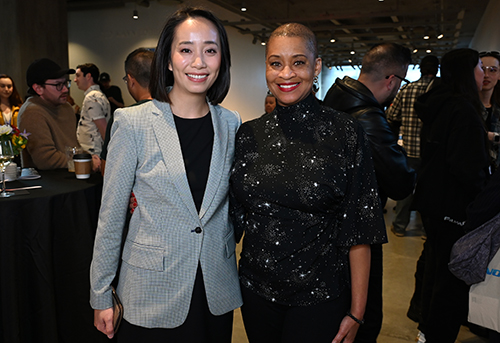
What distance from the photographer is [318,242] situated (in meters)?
1.39

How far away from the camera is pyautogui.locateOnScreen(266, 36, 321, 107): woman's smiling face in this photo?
141 cm

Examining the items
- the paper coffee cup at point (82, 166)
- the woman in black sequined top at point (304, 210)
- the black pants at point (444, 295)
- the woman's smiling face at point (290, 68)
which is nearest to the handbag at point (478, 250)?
the black pants at point (444, 295)

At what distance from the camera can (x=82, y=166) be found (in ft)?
9.09

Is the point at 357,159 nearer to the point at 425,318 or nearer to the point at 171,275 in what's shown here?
the point at 171,275

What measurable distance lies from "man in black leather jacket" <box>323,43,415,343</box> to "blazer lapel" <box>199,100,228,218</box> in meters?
0.81

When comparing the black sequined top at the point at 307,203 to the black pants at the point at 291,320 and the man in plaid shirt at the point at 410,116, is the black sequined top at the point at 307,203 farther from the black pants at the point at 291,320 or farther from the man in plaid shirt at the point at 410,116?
the man in plaid shirt at the point at 410,116

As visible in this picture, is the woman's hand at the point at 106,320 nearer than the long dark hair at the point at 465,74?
Yes

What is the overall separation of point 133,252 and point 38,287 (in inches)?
48.1

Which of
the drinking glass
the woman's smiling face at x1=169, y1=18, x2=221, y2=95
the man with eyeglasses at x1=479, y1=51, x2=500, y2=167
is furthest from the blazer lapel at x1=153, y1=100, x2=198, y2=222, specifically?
the man with eyeglasses at x1=479, y1=51, x2=500, y2=167

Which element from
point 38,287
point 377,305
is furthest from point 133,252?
point 377,305

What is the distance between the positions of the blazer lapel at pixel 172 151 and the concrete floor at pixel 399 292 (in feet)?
6.10

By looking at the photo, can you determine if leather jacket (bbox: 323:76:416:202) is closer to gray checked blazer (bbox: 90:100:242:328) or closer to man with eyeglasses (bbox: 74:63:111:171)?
gray checked blazer (bbox: 90:100:242:328)

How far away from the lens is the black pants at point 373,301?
83.6 inches

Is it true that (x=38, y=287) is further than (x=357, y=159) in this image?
Yes
